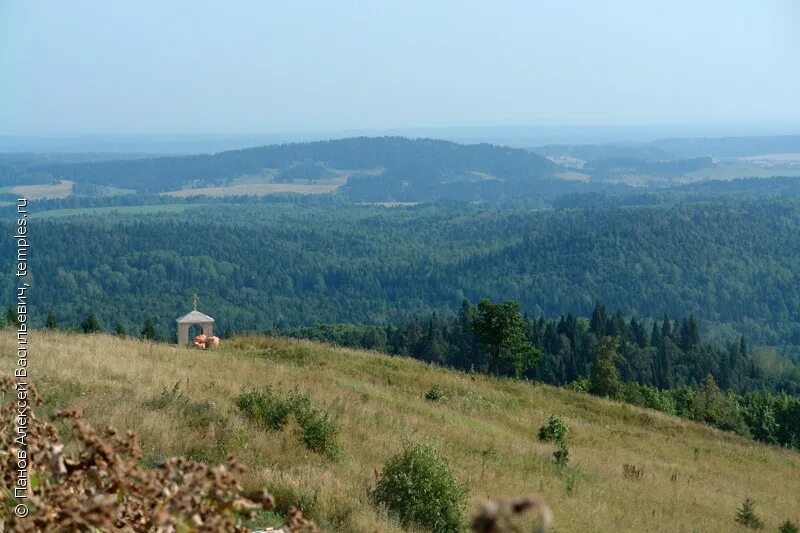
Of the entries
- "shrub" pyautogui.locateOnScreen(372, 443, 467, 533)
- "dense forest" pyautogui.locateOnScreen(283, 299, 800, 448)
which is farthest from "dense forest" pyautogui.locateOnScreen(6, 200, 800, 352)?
"shrub" pyautogui.locateOnScreen(372, 443, 467, 533)

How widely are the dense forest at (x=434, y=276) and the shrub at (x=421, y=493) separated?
121 m

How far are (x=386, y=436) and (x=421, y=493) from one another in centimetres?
459

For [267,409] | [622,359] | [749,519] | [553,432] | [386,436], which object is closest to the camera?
[267,409]

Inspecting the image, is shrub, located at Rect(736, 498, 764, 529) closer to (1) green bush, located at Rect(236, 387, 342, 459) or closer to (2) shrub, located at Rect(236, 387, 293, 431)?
(1) green bush, located at Rect(236, 387, 342, 459)

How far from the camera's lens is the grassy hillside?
34.7 feet

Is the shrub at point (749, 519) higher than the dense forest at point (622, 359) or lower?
higher

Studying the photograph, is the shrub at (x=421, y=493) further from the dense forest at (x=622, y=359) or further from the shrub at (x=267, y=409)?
the dense forest at (x=622, y=359)

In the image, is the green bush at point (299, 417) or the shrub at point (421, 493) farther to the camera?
the green bush at point (299, 417)

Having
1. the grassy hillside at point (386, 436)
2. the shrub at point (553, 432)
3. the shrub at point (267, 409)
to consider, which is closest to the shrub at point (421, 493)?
the grassy hillside at point (386, 436)

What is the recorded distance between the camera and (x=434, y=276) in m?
180

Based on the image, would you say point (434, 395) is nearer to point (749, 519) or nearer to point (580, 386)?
point (749, 519)

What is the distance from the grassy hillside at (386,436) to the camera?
10586 mm

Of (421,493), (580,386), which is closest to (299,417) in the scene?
(421,493)

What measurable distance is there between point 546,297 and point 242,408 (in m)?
157
